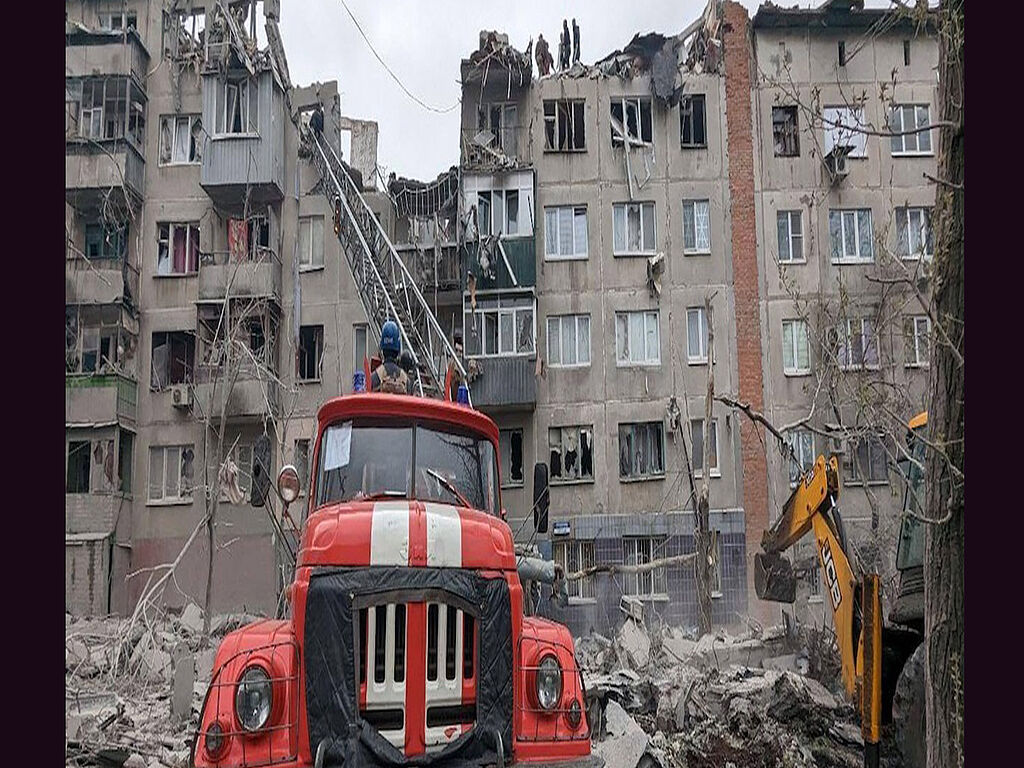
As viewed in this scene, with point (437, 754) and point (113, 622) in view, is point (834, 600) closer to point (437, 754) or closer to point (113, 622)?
point (437, 754)

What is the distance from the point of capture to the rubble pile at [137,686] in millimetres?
12391

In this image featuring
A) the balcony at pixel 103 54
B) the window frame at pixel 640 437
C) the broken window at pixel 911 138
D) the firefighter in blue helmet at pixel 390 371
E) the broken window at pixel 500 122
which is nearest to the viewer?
the firefighter in blue helmet at pixel 390 371

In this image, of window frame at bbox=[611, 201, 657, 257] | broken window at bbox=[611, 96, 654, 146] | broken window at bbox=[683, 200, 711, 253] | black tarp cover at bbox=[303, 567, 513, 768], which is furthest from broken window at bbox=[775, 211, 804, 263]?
black tarp cover at bbox=[303, 567, 513, 768]

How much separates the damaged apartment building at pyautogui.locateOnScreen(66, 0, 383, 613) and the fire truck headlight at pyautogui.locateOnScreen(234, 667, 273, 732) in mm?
22795

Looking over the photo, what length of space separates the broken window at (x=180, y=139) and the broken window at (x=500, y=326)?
1097 centimetres

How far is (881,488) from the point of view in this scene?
29.5 metres

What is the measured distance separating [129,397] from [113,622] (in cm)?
734

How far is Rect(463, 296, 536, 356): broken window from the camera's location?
30.5m

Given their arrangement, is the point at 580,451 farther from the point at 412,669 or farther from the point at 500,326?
the point at 412,669

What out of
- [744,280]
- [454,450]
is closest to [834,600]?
[454,450]

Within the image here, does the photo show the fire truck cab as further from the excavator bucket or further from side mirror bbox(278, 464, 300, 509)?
the excavator bucket

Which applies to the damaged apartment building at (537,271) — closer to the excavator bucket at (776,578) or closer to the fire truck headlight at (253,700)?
the excavator bucket at (776,578)

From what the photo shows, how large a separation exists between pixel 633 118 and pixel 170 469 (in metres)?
18.4

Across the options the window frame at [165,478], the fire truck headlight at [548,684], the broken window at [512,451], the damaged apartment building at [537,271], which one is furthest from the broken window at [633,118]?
the fire truck headlight at [548,684]
